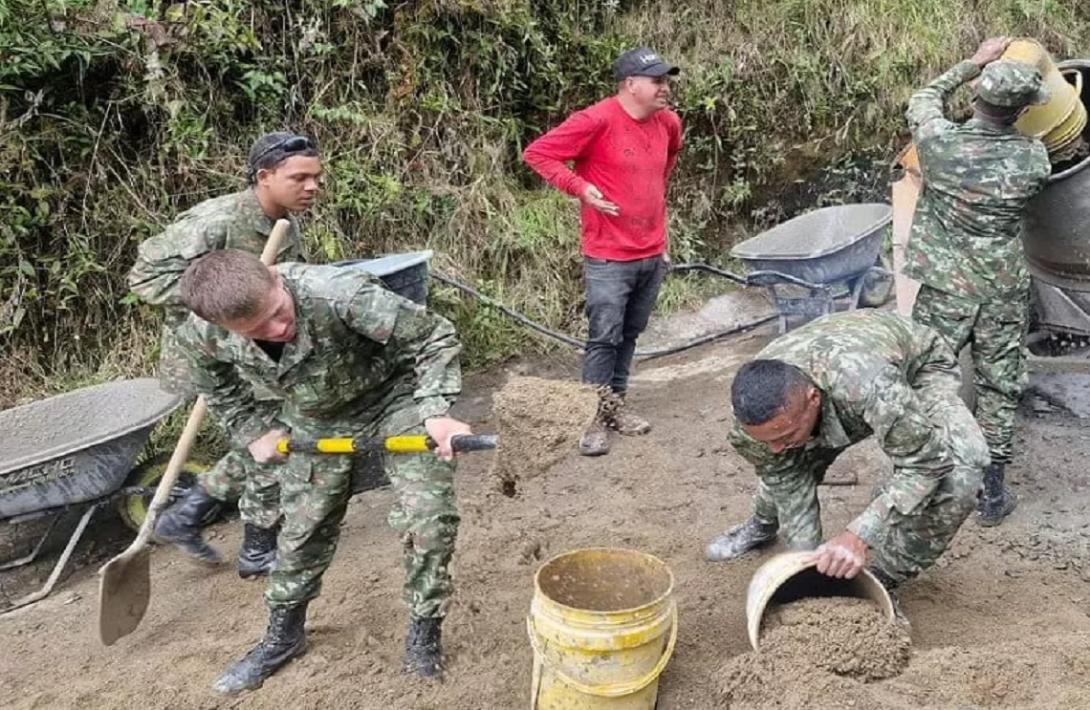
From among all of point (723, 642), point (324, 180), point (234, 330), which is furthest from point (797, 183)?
point (234, 330)

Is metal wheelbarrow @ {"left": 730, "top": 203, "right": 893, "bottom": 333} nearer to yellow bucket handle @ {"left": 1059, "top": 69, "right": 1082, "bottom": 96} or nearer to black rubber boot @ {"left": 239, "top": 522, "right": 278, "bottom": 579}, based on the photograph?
yellow bucket handle @ {"left": 1059, "top": 69, "right": 1082, "bottom": 96}

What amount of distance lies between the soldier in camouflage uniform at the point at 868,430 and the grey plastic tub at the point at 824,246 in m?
2.58

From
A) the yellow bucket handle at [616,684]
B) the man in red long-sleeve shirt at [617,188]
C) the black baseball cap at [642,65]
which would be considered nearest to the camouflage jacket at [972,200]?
the black baseball cap at [642,65]

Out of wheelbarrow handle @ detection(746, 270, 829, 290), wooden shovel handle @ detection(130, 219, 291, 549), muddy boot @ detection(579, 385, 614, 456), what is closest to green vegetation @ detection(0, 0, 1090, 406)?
wheelbarrow handle @ detection(746, 270, 829, 290)

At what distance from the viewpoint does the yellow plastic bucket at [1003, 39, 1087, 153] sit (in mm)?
4297

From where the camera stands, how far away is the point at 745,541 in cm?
396

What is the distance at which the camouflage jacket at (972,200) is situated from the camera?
159 inches

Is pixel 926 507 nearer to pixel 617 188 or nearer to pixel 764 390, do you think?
pixel 764 390

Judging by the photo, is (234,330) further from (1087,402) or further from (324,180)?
(1087,402)

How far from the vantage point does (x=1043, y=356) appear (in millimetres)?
5367

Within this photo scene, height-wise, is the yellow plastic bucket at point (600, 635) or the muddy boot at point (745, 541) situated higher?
the yellow plastic bucket at point (600, 635)

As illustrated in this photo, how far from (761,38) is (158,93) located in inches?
195

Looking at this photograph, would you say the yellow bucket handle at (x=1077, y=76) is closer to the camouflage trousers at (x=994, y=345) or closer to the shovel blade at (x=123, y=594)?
the camouflage trousers at (x=994, y=345)

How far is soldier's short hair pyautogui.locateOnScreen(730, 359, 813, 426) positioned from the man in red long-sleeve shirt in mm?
2189
